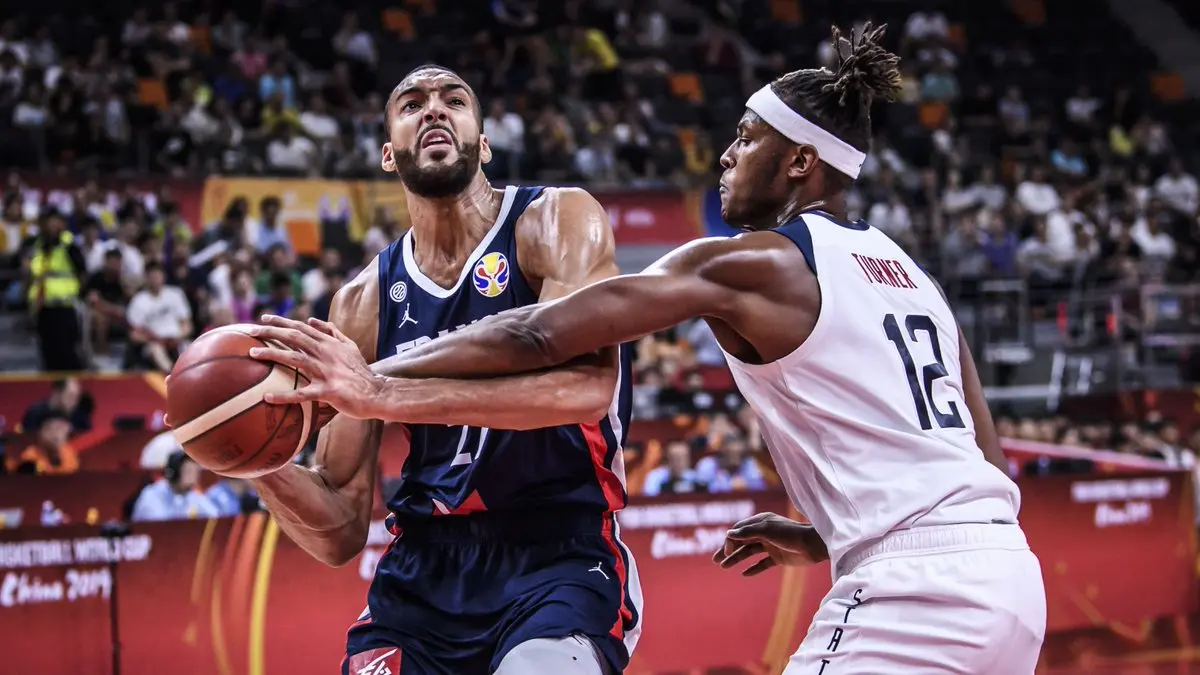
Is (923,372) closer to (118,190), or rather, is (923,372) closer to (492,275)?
(492,275)

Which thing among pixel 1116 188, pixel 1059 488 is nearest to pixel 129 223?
pixel 1059 488

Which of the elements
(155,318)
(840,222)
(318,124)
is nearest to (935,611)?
(840,222)

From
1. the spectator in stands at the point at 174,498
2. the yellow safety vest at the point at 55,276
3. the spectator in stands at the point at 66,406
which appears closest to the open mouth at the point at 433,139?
the spectator in stands at the point at 174,498

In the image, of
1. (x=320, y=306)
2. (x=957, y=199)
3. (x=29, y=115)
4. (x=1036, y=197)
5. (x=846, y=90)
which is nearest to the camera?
(x=846, y=90)

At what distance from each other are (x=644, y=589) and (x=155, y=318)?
219 inches

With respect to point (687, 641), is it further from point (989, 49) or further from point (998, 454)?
point (989, 49)

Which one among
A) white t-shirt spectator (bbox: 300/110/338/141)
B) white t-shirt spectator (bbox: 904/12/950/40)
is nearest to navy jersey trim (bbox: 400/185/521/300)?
white t-shirt spectator (bbox: 300/110/338/141)

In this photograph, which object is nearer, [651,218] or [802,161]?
[802,161]

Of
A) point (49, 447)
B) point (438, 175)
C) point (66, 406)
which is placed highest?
point (438, 175)

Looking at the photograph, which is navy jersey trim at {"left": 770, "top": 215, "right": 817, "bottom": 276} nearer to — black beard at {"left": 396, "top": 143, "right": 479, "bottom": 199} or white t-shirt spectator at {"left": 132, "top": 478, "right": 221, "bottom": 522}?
black beard at {"left": 396, "top": 143, "right": 479, "bottom": 199}

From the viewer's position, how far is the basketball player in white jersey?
129 inches

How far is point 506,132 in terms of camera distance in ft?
53.9

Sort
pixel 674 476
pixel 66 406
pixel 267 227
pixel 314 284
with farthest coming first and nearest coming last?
pixel 267 227 → pixel 314 284 → pixel 674 476 → pixel 66 406

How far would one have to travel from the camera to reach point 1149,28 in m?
25.8
